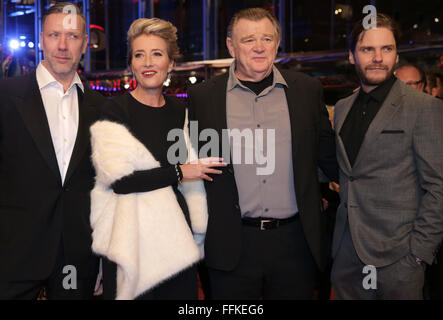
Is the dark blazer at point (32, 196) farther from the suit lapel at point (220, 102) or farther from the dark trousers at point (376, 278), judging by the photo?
the dark trousers at point (376, 278)

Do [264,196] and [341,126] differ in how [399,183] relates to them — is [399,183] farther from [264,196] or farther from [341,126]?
[264,196]

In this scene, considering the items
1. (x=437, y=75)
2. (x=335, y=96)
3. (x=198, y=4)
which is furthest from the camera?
(x=198, y=4)

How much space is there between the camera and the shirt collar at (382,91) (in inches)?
87.2

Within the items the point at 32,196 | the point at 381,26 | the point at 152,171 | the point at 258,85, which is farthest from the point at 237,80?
the point at 32,196

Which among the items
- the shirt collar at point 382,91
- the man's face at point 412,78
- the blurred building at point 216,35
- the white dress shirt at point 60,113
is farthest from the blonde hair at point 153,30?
the blurred building at point 216,35

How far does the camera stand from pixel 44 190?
213cm

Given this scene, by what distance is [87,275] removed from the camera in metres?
2.25

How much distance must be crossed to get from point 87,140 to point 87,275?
2.29 feet

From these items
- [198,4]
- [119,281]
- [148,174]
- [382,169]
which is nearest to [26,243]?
[119,281]

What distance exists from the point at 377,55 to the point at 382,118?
0.34 metres

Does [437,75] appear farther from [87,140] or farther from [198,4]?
[198,4]

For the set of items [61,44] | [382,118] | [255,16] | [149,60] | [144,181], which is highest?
[255,16]

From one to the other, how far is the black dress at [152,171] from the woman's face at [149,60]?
12 cm

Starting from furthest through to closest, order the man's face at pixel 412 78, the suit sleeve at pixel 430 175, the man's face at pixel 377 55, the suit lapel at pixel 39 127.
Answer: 1. the man's face at pixel 412 78
2. the man's face at pixel 377 55
3. the suit lapel at pixel 39 127
4. the suit sleeve at pixel 430 175
